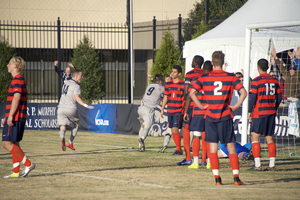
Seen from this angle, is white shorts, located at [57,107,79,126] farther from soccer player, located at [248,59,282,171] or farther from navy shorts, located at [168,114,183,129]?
soccer player, located at [248,59,282,171]

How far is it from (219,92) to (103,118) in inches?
473

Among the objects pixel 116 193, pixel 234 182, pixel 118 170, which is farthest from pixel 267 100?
pixel 116 193

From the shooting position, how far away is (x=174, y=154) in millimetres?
11602

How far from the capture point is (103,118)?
736 inches

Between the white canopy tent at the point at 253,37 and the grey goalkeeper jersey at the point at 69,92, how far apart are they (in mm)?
6357

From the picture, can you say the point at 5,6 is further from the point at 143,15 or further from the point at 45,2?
the point at 143,15

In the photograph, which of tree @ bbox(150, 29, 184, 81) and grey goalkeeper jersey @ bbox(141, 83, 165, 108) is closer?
grey goalkeeper jersey @ bbox(141, 83, 165, 108)

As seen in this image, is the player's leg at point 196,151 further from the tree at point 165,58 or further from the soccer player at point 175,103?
the tree at point 165,58

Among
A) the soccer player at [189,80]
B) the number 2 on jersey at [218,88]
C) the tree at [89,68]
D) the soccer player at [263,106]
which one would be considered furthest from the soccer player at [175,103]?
the tree at [89,68]

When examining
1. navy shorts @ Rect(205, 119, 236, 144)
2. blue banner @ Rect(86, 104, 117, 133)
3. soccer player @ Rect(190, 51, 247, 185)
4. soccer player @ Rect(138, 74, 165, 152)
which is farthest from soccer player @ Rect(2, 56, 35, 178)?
blue banner @ Rect(86, 104, 117, 133)

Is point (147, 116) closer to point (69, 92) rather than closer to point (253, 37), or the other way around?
point (69, 92)

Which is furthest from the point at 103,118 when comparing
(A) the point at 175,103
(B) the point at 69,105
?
(A) the point at 175,103

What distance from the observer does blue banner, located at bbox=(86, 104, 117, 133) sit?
60.4 feet

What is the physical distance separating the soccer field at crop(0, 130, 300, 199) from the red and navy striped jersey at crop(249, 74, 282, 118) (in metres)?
1.18
